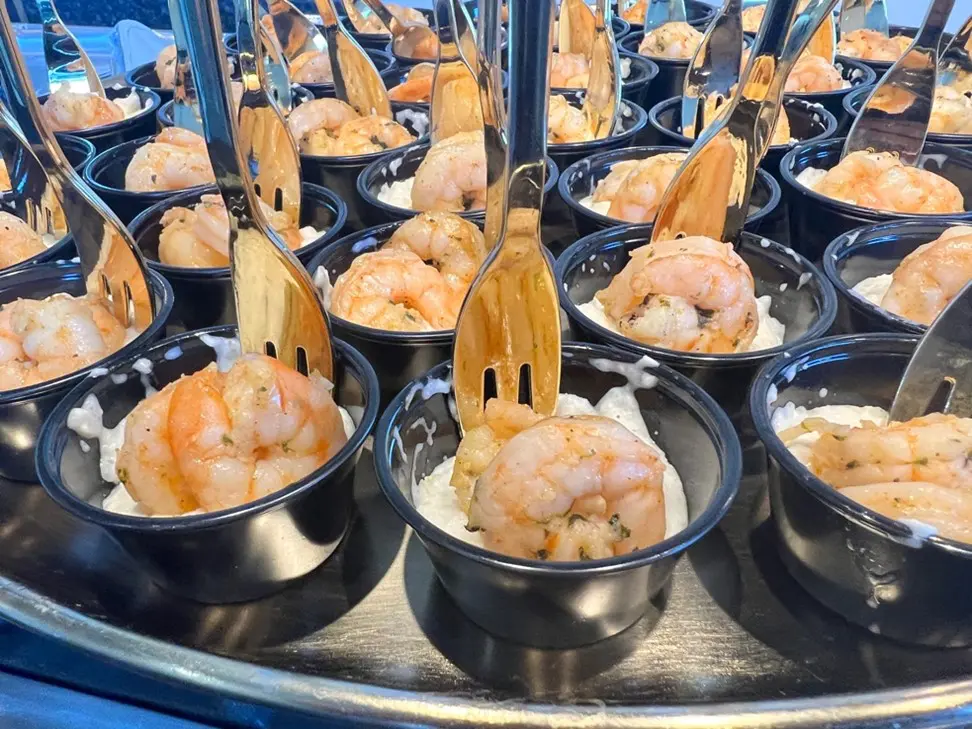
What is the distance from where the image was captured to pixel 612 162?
2.60 m

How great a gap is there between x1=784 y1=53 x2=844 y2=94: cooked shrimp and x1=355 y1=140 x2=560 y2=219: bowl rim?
132cm

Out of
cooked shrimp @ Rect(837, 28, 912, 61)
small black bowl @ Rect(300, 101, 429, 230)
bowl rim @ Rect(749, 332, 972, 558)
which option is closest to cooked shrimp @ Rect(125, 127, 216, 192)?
small black bowl @ Rect(300, 101, 429, 230)

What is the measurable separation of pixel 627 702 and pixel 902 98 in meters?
2.14

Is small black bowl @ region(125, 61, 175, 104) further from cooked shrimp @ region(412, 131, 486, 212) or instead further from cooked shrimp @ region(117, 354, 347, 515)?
cooked shrimp @ region(117, 354, 347, 515)

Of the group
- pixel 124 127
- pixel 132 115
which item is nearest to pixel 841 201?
pixel 124 127

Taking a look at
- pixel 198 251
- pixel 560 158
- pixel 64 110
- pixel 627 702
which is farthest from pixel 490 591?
pixel 64 110

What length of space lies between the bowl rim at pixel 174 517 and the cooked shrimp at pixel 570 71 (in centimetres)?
221

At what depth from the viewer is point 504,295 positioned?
1.46 meters

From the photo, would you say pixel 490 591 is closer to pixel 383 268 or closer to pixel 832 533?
pixel 832 533

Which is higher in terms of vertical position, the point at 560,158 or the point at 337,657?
the point at 560,158

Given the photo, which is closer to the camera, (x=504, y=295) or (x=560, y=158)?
(x=504, y=295)

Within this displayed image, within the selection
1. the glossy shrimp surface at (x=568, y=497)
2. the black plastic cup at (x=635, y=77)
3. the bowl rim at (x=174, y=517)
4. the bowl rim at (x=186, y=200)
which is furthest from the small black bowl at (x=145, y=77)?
the glossy shrimp surface at (x=568, y=497)

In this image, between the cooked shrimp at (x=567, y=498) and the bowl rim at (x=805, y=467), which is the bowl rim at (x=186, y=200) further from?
the bowl rim at (x=805, y=467)

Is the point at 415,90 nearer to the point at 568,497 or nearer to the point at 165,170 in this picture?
the point at 165,170
